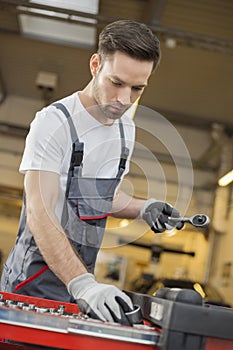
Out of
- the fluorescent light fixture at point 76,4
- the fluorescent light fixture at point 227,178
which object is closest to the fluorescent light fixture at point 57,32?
the fluorescent light fixture at point 76,4

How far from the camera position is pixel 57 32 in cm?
663

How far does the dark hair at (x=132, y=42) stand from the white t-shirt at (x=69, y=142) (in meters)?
0.18

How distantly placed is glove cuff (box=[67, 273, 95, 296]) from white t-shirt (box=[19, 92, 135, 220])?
28cm

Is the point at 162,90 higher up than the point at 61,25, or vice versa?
the point at 61,25

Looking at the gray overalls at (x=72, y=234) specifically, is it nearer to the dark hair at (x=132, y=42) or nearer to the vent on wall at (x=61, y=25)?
the dark hair at (x=132, y=42)

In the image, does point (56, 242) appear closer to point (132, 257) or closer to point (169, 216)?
point (169, 216)

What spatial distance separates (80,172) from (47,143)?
Result: 147 millimetres

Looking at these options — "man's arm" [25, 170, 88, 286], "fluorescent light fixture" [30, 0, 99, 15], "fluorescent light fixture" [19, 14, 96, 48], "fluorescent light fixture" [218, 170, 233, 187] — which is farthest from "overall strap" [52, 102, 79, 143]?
"fluorescent light fixture" [218, 170, 233, 187]

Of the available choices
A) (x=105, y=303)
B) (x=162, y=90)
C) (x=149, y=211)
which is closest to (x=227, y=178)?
(x=162, y=90)

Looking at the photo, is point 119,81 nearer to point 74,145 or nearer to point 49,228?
point 74,145

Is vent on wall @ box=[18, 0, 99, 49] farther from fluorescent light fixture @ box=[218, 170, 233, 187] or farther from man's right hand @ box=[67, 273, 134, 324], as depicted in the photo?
man's right hand @ box=[67, 273, 134, 324]

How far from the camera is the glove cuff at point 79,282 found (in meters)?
1.04

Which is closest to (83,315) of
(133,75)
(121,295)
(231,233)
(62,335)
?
(121,295)

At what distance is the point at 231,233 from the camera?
8.84 m
